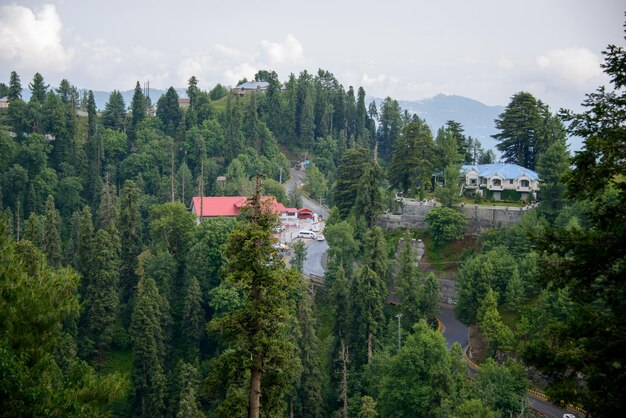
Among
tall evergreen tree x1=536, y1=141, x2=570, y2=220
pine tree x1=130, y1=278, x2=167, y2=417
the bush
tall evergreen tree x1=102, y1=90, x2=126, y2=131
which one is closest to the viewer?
pine tree x1=130, y1=278, x2=167, y2=417

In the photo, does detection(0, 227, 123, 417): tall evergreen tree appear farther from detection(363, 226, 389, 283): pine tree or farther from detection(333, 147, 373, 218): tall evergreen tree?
detection(333, 147, 373, 218): tall evergreen tree

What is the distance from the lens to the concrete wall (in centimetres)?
5403

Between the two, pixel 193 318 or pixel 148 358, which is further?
pixel 193 318

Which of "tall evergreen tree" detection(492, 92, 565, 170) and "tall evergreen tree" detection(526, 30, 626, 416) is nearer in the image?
"tall evergreen tree" detection(526, 30, 626, 416)

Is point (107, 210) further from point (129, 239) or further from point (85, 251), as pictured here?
point (85, 251)

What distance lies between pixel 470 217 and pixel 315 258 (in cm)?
1614

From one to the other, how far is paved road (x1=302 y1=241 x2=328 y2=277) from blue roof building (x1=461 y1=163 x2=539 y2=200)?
1607 cm

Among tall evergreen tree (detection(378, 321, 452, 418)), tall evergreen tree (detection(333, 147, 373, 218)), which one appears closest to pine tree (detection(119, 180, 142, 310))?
tall evergreen tree (detection(333, 147, 373, 218))

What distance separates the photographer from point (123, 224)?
192ft

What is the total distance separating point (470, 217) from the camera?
5606cm

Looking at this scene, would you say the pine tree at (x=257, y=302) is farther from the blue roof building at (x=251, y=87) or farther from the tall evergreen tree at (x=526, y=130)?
the blue roof building at (x=251, y=87)

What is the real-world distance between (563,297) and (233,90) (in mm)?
96058

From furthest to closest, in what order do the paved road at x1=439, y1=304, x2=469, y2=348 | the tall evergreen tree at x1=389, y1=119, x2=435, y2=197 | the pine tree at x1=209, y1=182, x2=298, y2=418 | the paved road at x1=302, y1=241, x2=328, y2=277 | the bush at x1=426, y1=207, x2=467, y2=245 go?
1. the tall evergreen tree at x1=389, y1=119, x2=435, y2=197
2. the paved road at x1=302, y1=241, x2=328, y2=277
3. the bush at x1=426, y1=207, x2=467, y2=245
4. the paved road at x1=439, y1=304, x2=469, y2=348
5. the pine tree at x1=209, y1=182, x2=298, y2=418

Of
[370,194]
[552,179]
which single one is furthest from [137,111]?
[552,179]
